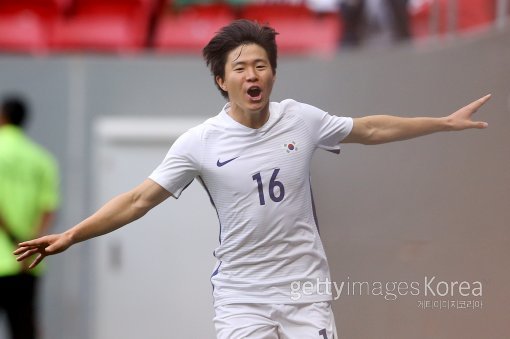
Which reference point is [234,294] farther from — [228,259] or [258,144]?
[258,144]

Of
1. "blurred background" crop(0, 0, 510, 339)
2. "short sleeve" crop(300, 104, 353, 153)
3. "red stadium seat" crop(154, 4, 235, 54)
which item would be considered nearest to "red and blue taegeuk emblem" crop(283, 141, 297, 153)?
"short sleeve" crop(300, 104, 353, 153)

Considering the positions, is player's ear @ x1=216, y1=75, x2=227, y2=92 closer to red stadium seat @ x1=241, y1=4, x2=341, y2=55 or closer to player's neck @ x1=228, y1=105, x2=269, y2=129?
player's neck @ x1=228, y1=105, x2=269, y2=129

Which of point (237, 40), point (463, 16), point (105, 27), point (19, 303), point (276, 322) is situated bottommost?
point (276, 322)

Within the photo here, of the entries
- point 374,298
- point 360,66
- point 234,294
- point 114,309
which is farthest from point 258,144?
point 114,309

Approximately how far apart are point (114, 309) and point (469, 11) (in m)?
2.65

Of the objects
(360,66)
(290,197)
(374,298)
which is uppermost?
(360,66)

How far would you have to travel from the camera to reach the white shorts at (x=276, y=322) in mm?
3873

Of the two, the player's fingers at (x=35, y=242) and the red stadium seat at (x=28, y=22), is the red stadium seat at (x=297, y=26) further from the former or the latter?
the player's fingers at (x=35, y=242)

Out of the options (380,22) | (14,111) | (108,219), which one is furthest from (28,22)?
(108,219)

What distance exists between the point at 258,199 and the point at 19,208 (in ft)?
7.90

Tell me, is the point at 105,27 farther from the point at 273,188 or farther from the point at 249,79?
the point at 273,188

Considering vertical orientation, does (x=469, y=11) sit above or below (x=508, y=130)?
above

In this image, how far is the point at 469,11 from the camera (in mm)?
5438

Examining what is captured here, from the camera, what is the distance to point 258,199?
392 cm
